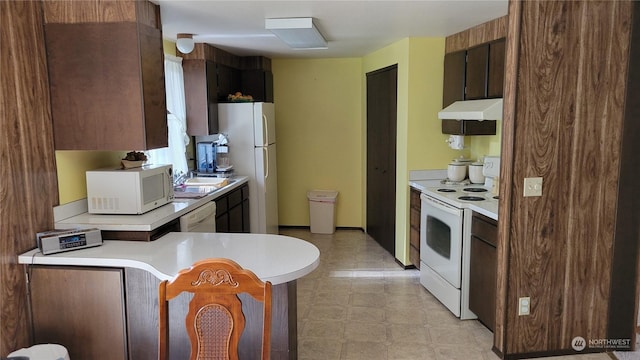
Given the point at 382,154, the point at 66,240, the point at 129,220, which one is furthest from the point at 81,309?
the point at 382,154

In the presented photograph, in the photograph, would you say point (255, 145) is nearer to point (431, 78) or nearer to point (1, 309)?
point (431, 78)

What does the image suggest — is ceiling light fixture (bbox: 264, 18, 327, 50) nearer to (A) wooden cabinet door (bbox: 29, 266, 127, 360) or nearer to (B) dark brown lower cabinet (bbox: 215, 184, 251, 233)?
(B) dark brown lower cabinet (bbox: 215, 184, 251, 233)

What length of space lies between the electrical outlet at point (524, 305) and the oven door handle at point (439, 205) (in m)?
0.79

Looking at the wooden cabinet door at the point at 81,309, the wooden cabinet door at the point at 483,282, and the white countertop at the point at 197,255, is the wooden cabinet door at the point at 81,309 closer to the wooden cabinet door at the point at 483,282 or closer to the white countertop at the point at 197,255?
the white countertop at the point at 197,255

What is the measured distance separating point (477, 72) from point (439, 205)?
3.93 ft

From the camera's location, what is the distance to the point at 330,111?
6195 mm

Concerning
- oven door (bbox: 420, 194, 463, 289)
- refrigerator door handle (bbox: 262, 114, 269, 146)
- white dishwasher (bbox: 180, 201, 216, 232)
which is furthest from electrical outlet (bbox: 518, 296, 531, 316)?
refrigerator door handle (bbox: 262, 114, 269, 146)

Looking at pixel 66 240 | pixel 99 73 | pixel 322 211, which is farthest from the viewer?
pixel 322 211

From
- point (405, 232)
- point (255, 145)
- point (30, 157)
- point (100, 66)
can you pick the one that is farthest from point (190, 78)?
point (405, 232)

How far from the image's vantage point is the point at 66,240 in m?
2.51

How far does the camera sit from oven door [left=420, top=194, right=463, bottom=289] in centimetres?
351

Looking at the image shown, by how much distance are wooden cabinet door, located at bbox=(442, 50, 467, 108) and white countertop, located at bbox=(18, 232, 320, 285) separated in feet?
8.02

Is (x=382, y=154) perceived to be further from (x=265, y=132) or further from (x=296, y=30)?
(x=296, y=30)

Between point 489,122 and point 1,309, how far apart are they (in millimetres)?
3771
